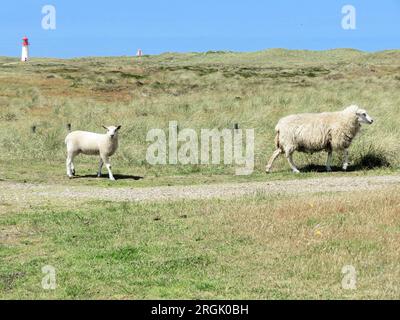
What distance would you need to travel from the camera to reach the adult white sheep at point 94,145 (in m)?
18.7

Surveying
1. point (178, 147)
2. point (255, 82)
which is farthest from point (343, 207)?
point (255, 82)

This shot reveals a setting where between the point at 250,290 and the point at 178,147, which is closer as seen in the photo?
the point at 250,290

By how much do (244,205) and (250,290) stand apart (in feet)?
16.9

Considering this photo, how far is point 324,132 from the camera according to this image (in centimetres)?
1875

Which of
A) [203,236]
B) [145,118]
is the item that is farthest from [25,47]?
[203,236]

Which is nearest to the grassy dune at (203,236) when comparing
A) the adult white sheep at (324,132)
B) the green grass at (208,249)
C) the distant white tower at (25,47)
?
the green grass at (208,249)

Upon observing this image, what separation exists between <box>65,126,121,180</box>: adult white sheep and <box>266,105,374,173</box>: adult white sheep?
17.2 feet

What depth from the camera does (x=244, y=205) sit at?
490 inches

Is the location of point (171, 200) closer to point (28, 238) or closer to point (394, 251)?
point (28, 238)

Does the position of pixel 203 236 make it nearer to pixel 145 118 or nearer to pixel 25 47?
pixel 145 118

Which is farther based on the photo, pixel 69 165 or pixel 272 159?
pixel 272 159

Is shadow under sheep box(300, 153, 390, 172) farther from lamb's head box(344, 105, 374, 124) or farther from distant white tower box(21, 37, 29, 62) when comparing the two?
distant white tower box(21, 37, 29, 62)

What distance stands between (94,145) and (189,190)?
15.1 feet

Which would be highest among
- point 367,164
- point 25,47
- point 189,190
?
point 25,47
